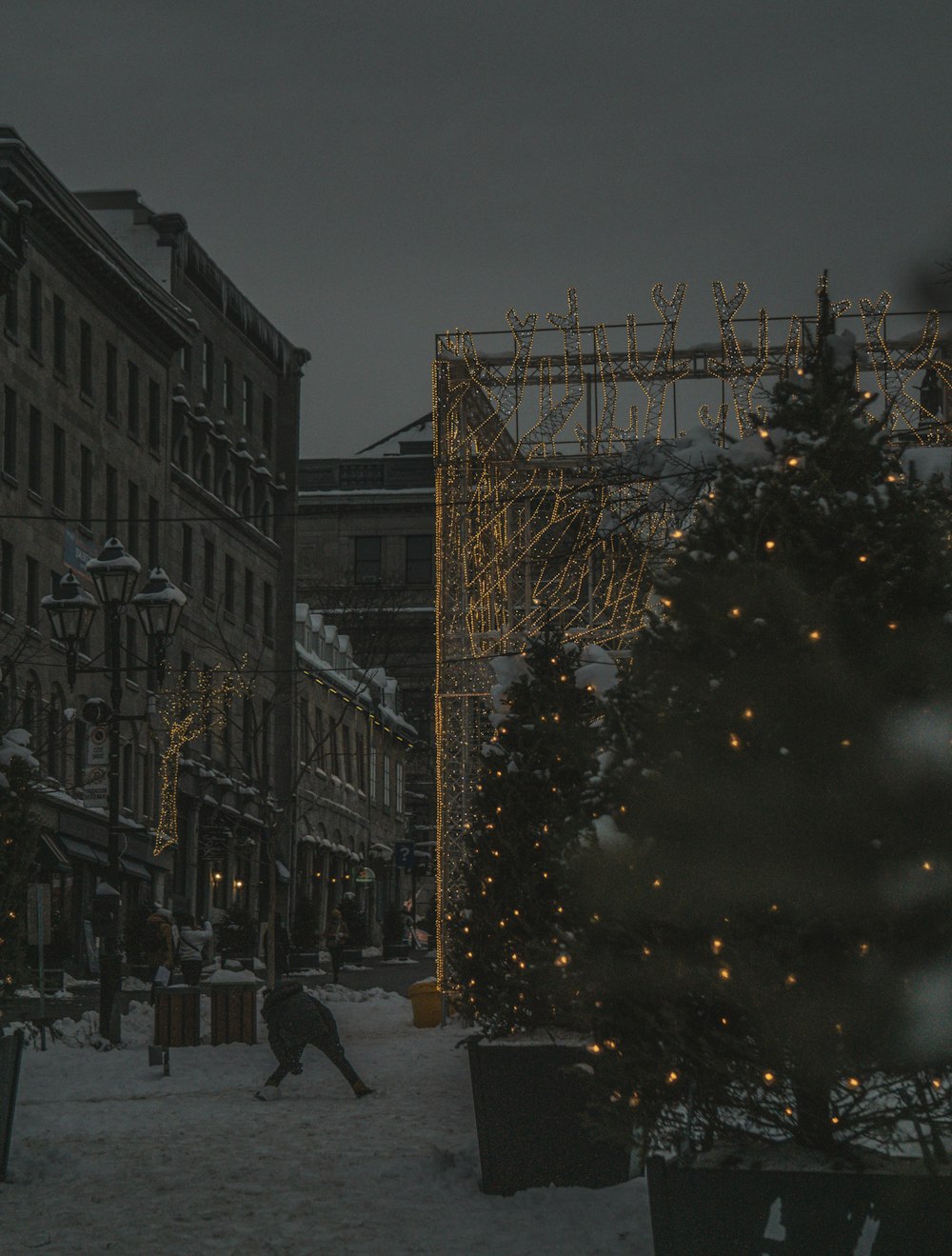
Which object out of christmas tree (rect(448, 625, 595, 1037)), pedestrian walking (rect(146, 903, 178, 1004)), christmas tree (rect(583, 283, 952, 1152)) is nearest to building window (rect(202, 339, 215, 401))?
pedestrian walking (rect(146, 903, 178, 1004))

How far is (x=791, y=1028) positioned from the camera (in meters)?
6.82

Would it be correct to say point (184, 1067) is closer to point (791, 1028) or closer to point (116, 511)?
point (791, 1028)

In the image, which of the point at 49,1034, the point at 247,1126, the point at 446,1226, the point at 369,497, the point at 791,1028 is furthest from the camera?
the point at 369,497

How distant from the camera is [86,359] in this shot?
51.2m

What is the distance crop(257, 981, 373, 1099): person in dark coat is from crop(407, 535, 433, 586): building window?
84284 mm

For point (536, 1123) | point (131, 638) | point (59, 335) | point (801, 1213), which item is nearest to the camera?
point (801, 1213)

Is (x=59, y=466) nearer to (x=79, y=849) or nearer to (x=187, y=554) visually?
(x=79, y=849)

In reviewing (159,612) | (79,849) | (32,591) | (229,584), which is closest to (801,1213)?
(159,612)

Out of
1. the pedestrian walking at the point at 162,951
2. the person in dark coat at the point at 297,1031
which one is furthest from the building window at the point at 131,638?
the person in dark coat at the point at 297,1031

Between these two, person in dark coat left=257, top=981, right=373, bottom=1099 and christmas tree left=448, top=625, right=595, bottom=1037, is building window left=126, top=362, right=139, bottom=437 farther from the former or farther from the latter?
christmas tree left=448, top=625, right=595, bottom=1037

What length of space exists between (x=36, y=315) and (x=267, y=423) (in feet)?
67.3

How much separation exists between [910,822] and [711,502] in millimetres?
1456

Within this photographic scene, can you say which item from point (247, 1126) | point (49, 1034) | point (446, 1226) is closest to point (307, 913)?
point (49, 1034)

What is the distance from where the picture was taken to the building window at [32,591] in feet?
153
